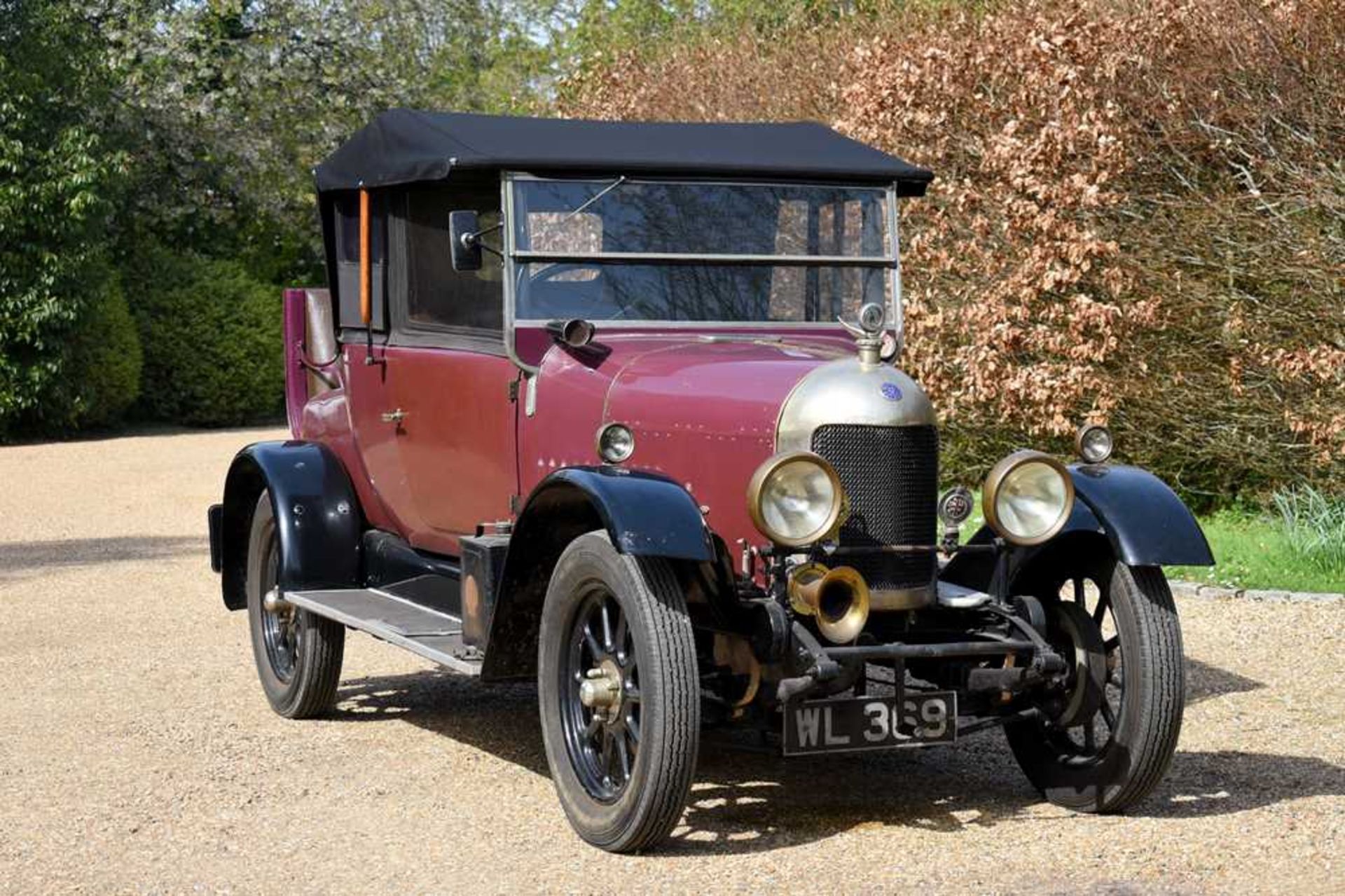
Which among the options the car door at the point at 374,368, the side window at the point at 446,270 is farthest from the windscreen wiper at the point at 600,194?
the car door at the point at 374,368

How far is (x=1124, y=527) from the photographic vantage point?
210 inches

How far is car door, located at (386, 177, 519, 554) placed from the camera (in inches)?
239

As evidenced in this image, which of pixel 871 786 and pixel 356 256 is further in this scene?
pixel 356 256

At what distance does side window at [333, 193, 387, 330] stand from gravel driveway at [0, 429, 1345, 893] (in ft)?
4.79

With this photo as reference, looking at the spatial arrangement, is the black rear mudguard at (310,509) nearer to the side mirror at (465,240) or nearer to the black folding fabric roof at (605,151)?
the black folding fabric roof at (605,151)

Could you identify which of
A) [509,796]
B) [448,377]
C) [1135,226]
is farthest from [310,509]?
[1135,226]

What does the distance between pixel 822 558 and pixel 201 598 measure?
5.75 meters

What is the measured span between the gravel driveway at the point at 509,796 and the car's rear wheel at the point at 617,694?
142 millimetres

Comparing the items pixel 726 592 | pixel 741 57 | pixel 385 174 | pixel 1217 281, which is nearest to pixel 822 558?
pixel 726 592

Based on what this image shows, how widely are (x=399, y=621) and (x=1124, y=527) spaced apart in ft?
7.51

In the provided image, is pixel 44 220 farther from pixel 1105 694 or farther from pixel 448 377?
pixel 1105 694

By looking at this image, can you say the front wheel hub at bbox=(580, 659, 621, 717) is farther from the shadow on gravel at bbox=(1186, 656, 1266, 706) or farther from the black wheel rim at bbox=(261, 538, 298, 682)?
the shadow on gravel at bbox=(1186, 656, 1266, 706)

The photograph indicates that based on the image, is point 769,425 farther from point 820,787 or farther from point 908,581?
point 820,787

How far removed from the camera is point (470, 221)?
5.90 metres
